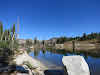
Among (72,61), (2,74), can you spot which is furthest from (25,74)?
(72,61)

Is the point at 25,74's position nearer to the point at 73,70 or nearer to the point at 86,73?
the point at 73,70

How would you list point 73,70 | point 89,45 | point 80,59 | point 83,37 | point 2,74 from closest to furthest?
point 2,74, point 73,70, point 80,59, point 89,45, point 83,37

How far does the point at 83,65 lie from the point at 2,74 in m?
4.65

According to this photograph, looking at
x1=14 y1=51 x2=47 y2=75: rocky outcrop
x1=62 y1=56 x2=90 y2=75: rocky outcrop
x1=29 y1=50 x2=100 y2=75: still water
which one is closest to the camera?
x1=62 y1=56 x2=90 y2=75: rocky outcrop

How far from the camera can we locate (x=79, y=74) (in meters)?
5.04

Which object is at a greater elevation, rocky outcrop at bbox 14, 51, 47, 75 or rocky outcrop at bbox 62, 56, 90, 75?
rocky outcrop at bbox 62, 56, 90, 75

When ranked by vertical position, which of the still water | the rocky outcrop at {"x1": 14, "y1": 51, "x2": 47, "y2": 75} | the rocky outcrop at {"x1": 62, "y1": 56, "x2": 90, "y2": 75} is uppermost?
the rocky outcrop at {"x1": 62, "y1": 56, "x2": 90, "y2": 75}

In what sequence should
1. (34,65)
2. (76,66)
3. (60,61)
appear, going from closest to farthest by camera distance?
(76,66) < (34,65) < (60,61)

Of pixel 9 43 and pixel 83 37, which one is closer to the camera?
pixel 9 43

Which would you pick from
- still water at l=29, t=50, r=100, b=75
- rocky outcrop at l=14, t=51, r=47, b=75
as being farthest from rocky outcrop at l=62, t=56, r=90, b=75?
still water at l=29, t=50, r=100, b=75

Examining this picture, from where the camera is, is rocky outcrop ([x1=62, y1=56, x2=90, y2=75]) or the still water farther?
the still water

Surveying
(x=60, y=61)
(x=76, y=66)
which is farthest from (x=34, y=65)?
(x=60, y=61)

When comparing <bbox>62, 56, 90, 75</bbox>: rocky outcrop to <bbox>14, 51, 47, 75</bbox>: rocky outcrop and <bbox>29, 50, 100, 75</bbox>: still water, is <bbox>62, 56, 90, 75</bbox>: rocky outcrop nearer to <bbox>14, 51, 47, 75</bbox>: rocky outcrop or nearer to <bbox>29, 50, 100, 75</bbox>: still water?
<bbox>14, 51, 47, 75</bbox>: rocky outcrop

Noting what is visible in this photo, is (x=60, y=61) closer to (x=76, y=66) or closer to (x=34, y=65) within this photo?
(x=34, y=65)
